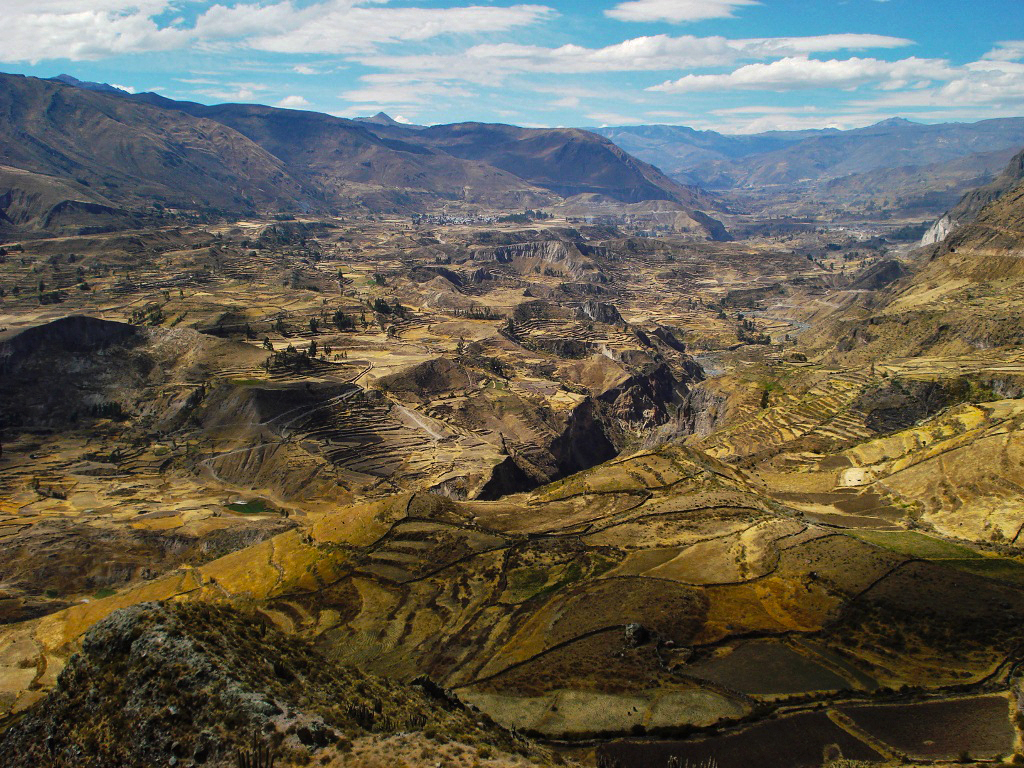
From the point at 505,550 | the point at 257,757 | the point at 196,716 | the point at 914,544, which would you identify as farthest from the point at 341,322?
the point at 257,757

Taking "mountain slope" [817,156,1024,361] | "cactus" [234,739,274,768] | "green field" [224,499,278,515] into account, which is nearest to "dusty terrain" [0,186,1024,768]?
"green field" [224,499,278,515]

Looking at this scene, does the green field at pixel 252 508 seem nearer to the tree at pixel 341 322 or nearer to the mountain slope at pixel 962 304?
the tree at pixel 341 322

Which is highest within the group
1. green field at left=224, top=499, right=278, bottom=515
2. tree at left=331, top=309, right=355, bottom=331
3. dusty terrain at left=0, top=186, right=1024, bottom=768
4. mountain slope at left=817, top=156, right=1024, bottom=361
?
mountain slope at left=817, top=156, right=1024, bottom=361

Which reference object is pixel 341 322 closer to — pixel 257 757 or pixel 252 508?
pixel 252 508

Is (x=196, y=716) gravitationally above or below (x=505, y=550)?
above

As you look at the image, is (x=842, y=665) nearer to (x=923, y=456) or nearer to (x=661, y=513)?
(x=661, y=513)

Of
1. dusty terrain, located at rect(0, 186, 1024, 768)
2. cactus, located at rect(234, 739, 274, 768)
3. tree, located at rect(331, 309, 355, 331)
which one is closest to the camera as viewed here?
cactus, located at rect(234, 739, 274, 768)

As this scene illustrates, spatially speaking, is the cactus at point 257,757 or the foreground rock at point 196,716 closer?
the cactus at point 257,757

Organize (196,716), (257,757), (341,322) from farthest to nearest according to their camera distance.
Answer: (341,322), (196,716), (257,757)

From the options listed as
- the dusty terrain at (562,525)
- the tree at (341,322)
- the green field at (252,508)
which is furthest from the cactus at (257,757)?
the tree at (341,322)

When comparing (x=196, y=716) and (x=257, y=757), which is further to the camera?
(x=196, y=716)

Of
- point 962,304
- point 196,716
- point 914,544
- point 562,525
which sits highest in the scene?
point 962,304

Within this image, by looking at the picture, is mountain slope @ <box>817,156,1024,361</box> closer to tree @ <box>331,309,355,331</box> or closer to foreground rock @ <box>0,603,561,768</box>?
tree @ <box>331,309,355,331</box>
